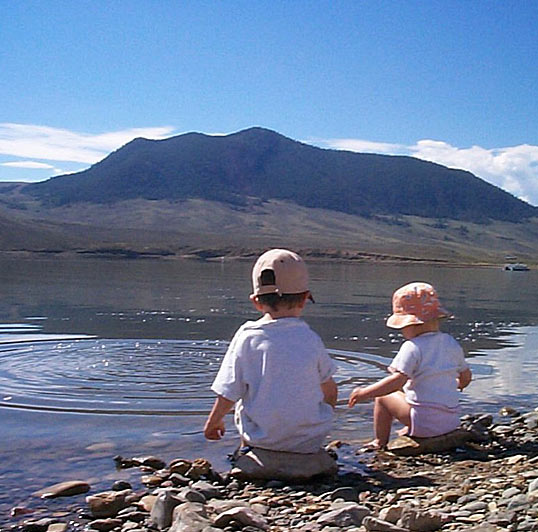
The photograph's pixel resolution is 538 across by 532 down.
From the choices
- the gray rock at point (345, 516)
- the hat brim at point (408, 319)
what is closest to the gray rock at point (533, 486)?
the gray rock at point (345, 516)

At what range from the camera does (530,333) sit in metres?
18.7

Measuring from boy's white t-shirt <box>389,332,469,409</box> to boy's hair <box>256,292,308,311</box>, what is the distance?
1276 millimetres

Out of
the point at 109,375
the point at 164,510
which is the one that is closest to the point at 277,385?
the point at 164,510

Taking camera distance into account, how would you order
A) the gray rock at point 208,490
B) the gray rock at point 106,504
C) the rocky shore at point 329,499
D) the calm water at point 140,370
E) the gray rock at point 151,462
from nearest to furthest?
the rocky shore at point 329,499
the gray rock at point 106,504
the gray rock at point 208,490
the gray rock at point 151,462
the calm water at point 140,370

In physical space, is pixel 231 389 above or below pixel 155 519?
above

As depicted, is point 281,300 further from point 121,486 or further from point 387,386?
point 121,486

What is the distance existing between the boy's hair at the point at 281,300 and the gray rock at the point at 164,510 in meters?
1.69

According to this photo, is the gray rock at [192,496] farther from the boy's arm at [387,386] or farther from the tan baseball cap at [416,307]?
the tan baseball cap at [416,307]

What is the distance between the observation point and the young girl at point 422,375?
724 cm

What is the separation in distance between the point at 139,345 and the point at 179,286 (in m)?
19.3

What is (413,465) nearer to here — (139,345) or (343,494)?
(343,494)

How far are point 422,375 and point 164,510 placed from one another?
292cm

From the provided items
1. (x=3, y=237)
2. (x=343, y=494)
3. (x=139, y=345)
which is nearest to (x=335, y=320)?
(x=139, y=345)

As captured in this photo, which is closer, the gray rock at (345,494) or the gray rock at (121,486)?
the gray rock at (345,494)
